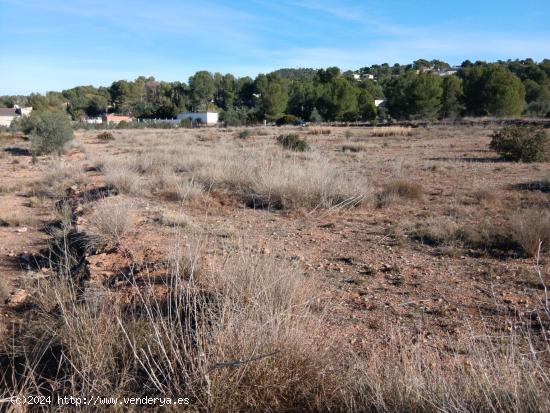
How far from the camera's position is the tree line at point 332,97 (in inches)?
2466

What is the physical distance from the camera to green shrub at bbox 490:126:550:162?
64.1 feet

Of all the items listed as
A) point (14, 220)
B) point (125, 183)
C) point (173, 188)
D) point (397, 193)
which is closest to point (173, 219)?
point (173, 188)

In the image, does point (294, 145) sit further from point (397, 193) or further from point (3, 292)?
point (3, 292)

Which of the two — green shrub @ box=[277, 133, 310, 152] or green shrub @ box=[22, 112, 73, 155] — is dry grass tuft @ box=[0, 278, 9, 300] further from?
green shrub @ box=[22, 112, 73, 155]

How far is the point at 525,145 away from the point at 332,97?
57984mm

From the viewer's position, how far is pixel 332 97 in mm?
76000

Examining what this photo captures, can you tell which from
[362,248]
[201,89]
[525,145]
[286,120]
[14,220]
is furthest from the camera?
[201,89]

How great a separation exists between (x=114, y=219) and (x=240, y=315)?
5204 millimetres

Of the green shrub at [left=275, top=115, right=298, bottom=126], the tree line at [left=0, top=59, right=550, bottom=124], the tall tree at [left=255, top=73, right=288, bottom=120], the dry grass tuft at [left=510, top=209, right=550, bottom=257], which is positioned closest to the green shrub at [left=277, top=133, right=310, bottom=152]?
the dry grass tuft at [left=510, top=209, right=550, bottom=257]

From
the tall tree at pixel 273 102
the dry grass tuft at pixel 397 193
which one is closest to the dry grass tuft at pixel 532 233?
the dry grass tuft at pixel 397 193

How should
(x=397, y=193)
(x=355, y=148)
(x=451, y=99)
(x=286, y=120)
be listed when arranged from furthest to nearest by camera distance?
(x=286, y=120) < (x=451, y=99) < (x=355, y=148) < (x=397, y=193)

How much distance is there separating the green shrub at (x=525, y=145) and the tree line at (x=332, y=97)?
138 feet

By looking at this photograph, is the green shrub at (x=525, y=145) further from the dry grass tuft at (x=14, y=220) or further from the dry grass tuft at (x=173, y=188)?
the dry grass tuft at (x=14, y=220)

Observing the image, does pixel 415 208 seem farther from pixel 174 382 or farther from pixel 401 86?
pixel 401 86
